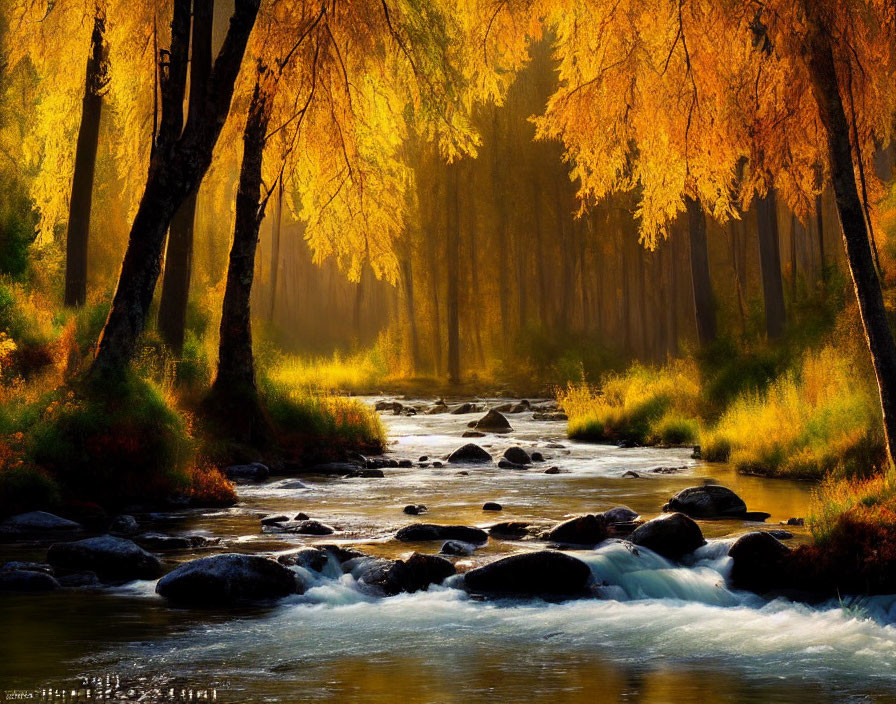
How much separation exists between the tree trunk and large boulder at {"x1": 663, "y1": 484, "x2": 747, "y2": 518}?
2.40 m

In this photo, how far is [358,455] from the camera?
15.6 metres

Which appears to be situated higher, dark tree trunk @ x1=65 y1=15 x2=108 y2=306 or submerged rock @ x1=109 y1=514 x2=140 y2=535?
dark tree trunk @ x1=65 y1=15 x2=108 y2=306

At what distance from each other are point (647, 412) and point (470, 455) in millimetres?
4880

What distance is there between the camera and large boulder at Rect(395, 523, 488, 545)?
28.8 feet

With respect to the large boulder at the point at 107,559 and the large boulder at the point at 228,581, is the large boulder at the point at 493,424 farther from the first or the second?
the large boulder at the point at 228,581

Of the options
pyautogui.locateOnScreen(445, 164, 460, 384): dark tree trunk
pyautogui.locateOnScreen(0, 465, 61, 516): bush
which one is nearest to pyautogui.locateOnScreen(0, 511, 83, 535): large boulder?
pyautogui.locateOnScreen(0, 465, 61, 516): bush

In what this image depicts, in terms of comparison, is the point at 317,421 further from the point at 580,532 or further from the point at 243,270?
the point at 580,532

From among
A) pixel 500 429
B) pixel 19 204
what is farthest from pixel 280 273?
pixel 500 429

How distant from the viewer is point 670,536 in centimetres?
824

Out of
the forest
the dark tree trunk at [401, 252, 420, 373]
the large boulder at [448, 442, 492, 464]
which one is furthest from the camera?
the dark tree trunk at [401, 252, 420, 373]

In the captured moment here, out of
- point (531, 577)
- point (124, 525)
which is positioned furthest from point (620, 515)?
point (124, 525)

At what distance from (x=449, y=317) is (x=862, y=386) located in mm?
24878

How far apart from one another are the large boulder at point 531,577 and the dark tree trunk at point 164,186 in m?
5.87

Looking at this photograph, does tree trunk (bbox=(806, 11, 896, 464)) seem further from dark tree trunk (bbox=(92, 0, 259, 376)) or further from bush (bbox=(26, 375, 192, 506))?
bush (bbox=(26, 375, 192, 506))
